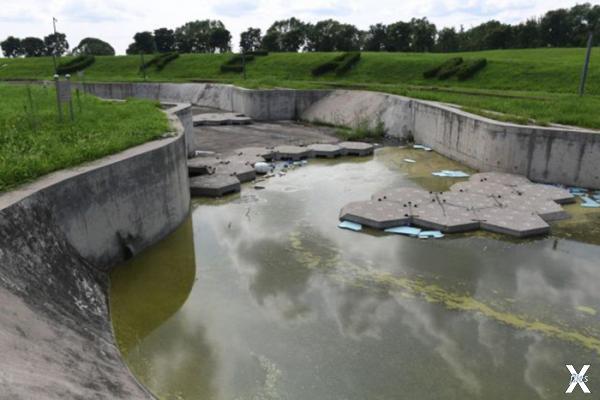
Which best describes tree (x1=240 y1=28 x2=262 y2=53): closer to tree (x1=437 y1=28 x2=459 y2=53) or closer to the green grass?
tree (x1=437 y1=28 x2=459 y2=53)

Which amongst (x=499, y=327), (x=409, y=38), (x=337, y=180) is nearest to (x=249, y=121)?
(x=337, y=180)

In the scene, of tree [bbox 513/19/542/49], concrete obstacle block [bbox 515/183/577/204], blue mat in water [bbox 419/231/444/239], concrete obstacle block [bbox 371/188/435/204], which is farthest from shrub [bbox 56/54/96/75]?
tree [bbox 513/19/542/49]

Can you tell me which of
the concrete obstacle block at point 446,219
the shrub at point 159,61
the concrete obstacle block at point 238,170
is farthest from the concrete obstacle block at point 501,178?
the shrub at point 159,61

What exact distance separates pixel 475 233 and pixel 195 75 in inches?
1202

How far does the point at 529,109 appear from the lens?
552 inches

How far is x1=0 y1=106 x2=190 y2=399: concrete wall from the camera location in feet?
11.4

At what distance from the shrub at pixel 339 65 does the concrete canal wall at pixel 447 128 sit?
6.82m

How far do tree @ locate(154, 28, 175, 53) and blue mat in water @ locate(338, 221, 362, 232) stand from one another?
58909 mm

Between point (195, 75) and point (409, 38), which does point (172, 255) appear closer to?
point (195, 75)

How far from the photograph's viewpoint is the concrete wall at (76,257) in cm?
346

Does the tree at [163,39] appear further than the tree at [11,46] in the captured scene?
No

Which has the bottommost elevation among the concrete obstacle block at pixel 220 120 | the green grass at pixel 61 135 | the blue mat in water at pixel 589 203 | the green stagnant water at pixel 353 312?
the green stagnant water at pixel 353 312

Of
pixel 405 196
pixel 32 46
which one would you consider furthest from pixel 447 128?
pixel 32 46

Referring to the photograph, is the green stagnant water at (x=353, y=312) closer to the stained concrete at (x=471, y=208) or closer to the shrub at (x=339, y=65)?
the stained concrete at (x=471, y=208)
